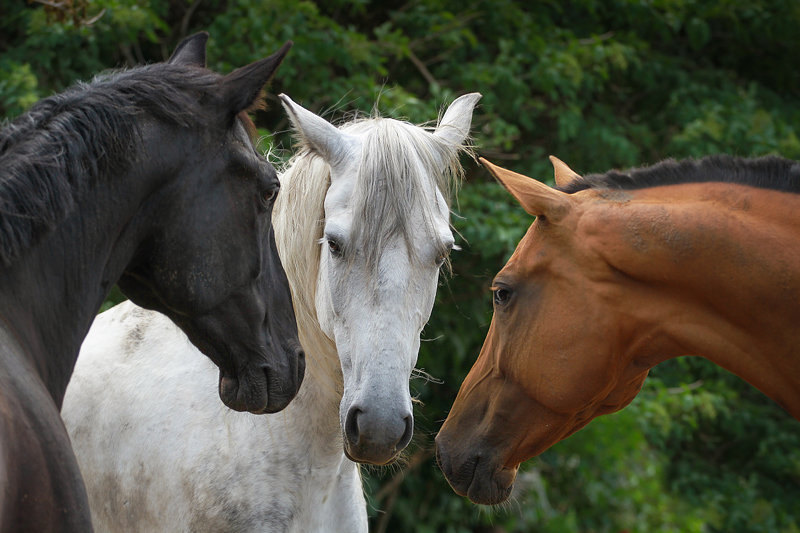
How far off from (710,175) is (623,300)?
1.34 ft

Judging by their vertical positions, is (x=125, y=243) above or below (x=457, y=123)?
above

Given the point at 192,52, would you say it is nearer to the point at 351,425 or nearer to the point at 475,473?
the point at 351,425

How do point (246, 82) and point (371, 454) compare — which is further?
point (371, 454)

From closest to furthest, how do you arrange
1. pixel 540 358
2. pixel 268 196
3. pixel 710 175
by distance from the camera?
pixel 268 196
pixel 710 175
pixel 540 358

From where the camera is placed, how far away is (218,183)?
6.36ft

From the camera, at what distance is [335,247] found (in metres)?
2.44

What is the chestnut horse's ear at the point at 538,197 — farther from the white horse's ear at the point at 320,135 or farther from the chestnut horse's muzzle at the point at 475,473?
the chestnut horse's muzzle at the point at 475,473

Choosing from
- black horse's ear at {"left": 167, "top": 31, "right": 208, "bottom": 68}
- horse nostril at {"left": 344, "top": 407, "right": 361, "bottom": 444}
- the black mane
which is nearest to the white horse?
horse nostril at {"left": 344, "top": 407, "right": 361, "bottom": 444}

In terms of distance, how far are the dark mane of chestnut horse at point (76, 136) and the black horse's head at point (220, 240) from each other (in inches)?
0.8

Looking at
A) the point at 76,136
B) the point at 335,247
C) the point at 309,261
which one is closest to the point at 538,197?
the point at 335,247

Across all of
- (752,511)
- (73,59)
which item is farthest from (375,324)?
(752,511)

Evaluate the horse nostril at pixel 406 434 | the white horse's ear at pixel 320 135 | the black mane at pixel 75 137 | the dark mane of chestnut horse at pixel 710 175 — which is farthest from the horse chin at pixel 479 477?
the black mane at pixel 75 137

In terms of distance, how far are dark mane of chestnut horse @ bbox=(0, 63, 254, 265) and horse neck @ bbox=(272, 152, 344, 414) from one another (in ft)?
2.26

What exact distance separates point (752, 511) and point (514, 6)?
455cm
